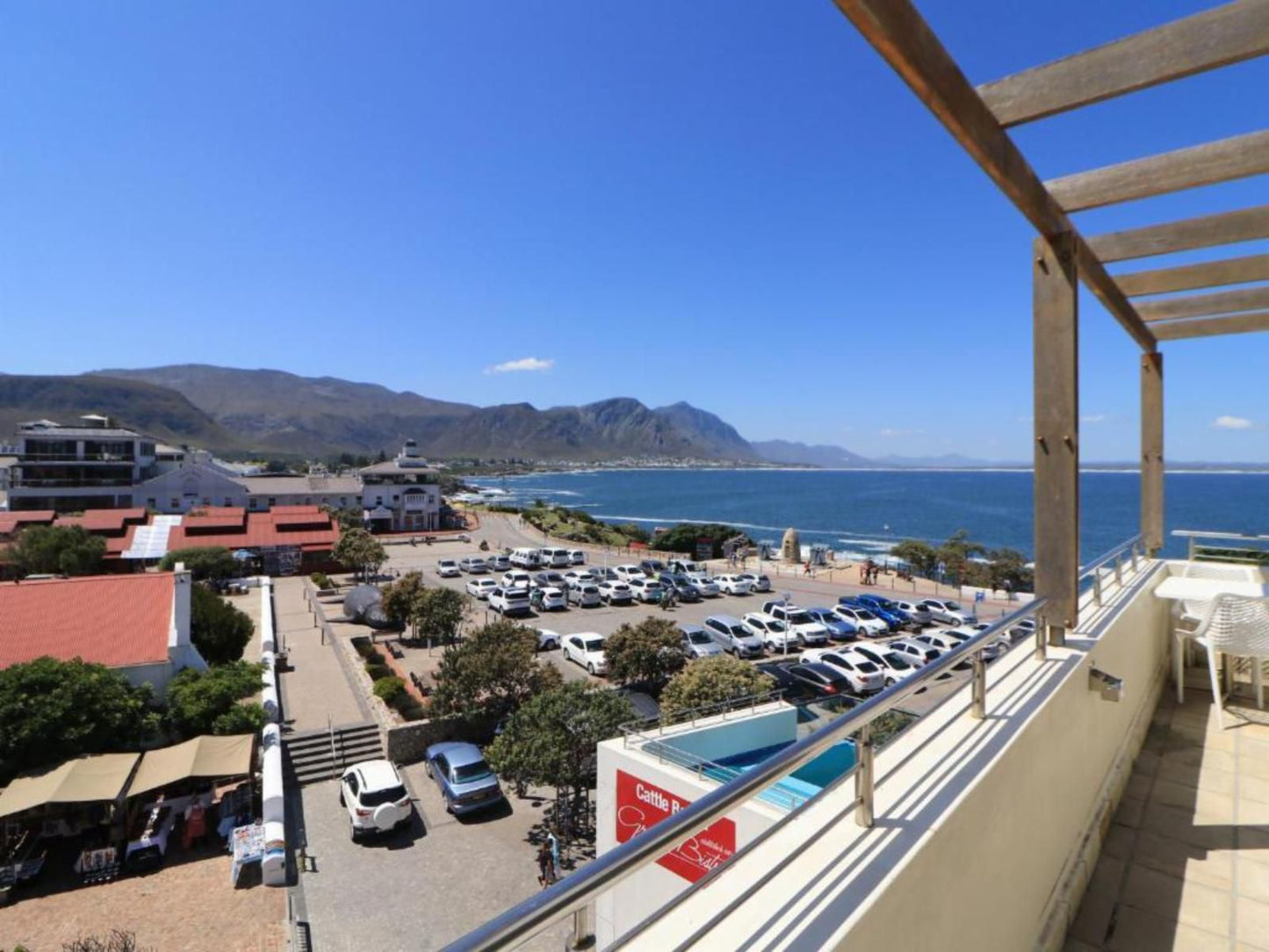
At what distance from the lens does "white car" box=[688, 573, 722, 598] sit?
2741 cm

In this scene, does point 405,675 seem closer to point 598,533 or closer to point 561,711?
point 561,711

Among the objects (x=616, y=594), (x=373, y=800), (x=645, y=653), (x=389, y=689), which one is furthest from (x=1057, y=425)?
(x=616, y=594)

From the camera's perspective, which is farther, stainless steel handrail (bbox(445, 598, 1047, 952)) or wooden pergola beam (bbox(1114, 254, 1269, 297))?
wooden pergola beam (bbox(1114, 254, 1269, 297))

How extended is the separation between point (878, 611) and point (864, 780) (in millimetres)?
22447

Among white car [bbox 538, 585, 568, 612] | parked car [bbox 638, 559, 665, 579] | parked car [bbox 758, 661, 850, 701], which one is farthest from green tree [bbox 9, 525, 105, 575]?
parked car [bbox 758, 661, 850, 701]

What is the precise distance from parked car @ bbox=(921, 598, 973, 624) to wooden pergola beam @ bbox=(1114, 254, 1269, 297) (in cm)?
1934

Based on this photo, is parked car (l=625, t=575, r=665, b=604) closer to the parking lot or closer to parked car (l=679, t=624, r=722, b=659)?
parked car (l=679, t=624, r=722, b=659)

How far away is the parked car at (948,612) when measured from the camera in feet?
72.1

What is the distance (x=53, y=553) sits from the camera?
2553cm

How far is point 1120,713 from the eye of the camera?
11.5 feet

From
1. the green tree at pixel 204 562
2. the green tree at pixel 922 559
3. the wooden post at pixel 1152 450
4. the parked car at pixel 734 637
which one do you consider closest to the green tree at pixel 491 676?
the parked car at pixel 734 637

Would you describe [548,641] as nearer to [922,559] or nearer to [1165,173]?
[1165,173]

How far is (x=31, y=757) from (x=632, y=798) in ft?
33.8

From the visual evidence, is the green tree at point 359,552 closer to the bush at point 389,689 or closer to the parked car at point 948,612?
the bush at point 389,689
